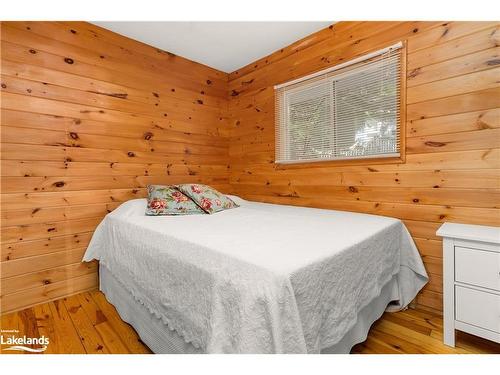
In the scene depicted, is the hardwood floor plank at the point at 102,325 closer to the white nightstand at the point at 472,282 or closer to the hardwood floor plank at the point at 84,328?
the hardwood floor plank at the point at 84,328

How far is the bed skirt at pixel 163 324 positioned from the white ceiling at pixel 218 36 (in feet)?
6.49

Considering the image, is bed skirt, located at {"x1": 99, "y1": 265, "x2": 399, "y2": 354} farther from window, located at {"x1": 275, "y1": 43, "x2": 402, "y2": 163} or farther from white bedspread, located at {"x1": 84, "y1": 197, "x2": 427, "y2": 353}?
window, located at {"x1": 275, "y1": 43, "x2": 402, "y2": 163}

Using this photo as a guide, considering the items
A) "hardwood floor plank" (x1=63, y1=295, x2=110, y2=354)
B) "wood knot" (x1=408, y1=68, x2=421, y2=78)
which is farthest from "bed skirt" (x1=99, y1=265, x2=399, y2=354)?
"wood knot" (x1=408, y1=68, x2=421, y2=78)

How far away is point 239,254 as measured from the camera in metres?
1.00

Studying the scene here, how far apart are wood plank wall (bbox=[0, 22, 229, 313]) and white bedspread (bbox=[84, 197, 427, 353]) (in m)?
0.52

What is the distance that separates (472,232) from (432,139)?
0.62 m

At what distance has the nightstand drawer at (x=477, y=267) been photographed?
1.24 meters

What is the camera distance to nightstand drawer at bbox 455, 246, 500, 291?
1242 mm

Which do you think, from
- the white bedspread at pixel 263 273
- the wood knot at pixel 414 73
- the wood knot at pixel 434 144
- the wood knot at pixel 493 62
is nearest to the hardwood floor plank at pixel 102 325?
the white bedspread at pixel 263 273

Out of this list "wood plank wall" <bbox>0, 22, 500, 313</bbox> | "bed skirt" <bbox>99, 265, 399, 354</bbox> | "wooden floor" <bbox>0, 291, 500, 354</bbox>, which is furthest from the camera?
"wood plank wall" <bbox>0, 22, 500, 313</bbox>

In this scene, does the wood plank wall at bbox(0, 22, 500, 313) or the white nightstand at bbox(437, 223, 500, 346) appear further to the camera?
the wood plank wall at bbox(0, 22, 500, 313)
